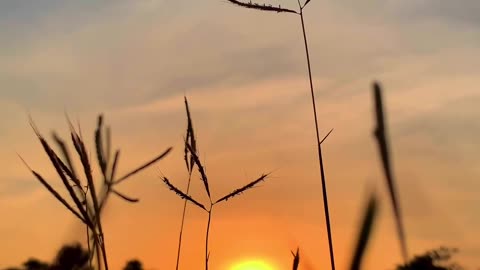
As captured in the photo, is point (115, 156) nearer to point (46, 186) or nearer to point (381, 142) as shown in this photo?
point (46, 186)

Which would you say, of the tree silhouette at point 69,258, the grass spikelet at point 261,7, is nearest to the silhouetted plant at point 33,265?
the tree silhouette at point 69,258

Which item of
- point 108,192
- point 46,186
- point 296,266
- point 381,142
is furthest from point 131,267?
point 381,142

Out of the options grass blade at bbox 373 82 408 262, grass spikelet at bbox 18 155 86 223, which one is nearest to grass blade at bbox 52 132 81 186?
grass spikelet at bbox 18 155 86 223

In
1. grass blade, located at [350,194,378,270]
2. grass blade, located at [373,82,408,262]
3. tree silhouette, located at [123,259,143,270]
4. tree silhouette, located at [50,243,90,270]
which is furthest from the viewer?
tree silhouette, located at [123,259,143,270]

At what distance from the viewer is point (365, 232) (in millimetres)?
985

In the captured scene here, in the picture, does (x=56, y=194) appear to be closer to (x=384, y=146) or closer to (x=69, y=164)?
(x=69, y=164)

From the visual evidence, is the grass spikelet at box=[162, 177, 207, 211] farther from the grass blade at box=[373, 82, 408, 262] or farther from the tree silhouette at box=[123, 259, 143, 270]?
the grass blade at box=[373, 82, 408, 262]

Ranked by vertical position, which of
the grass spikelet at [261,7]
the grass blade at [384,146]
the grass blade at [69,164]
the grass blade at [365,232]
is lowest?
the grass blade at [365,232]

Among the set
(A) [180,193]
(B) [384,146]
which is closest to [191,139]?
(A) [180,193]

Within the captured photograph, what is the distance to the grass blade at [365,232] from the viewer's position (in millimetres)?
981

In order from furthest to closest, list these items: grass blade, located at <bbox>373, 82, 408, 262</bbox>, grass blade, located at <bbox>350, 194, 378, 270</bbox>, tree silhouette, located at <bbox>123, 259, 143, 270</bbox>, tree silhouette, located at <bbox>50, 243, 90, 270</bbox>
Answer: tree silhouette, located at <bbox>123, 259, 143, 270</bbox> < tree silhouette, located at <bbox>50, 243, 90, 270</bbox> < grass blade, located at <bbox>373, 82, 408, 262</bbox> < grass blade, located at <bbox>350, 194, 378, 270</bbox>

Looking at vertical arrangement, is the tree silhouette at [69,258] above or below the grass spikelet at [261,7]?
below

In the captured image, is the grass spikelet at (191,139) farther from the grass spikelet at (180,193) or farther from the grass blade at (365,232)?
the grass blade at (365,232)

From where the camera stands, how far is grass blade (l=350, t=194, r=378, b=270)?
0.98 m
